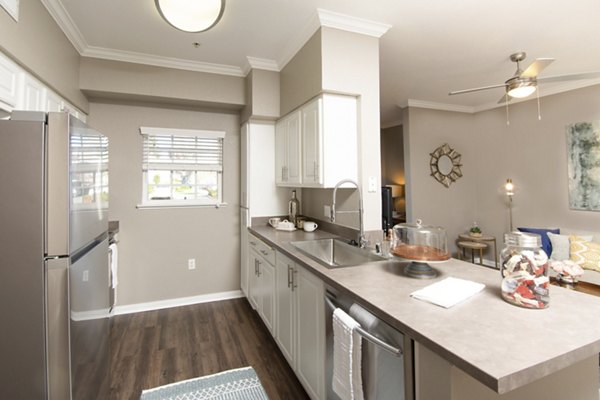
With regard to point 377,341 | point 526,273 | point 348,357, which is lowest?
point 348,357

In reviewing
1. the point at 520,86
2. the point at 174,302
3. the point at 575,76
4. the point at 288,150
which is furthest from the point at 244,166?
the point at 575,76

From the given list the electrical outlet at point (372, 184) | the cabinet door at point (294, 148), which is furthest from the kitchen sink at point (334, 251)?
the cabinet door at point (294, 148)

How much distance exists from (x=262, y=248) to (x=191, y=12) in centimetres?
185

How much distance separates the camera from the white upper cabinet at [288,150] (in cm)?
275

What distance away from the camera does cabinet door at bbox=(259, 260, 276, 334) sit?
2.40m

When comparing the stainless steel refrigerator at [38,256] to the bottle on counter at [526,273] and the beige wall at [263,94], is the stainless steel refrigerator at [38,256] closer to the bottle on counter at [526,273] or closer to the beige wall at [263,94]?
the bottle on counter at [526,273]

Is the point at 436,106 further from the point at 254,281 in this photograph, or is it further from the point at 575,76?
the point at 254,281

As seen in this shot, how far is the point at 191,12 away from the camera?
5.32 feet

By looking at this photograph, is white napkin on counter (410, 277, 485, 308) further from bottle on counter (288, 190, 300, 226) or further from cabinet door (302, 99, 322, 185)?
bottle on counter (288, 190, 300, 226)

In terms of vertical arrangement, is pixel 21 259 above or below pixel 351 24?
below

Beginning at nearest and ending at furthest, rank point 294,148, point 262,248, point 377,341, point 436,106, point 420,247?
1. point 377,341
2. point 420,247
3. point 262,248
4. point 294,148
5. point 436,106

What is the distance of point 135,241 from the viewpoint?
3.26 metres

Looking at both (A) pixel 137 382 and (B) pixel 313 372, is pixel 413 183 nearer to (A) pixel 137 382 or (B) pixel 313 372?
(B) pixel 313 372

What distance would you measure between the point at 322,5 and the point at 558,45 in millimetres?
2434
